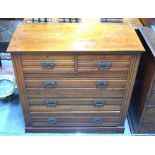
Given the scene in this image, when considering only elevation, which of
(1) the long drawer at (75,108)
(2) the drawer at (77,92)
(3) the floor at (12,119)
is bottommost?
(3) the floor at (12,119)

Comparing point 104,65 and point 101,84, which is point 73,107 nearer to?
point 101,84

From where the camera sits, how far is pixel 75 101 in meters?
1.66

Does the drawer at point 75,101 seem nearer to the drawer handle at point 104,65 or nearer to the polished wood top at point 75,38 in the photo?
the drawer handle at point 104,65

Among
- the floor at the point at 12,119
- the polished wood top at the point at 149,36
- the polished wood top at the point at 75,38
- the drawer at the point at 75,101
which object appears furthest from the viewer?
the floor at the point at 12,119

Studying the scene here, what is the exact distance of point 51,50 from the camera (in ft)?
4.42

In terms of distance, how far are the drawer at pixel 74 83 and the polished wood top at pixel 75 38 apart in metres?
0.25

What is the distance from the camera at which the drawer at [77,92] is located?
158 centimetres

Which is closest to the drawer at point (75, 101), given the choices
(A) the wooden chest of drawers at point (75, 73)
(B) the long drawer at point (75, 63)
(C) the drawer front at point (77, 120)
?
(A) the wooden chest of drawers at point (75, 73)

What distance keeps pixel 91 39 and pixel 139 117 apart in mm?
765

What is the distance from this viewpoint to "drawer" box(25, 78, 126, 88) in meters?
1.52

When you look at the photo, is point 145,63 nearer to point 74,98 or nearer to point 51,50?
point 74,98

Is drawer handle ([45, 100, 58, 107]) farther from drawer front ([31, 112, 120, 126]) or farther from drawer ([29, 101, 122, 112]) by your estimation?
drawer front ([31, 112, 120, 126])

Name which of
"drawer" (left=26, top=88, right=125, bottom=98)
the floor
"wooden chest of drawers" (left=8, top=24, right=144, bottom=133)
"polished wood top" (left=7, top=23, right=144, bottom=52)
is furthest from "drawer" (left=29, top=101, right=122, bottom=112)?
"polished wood top" (left=7, top=23, right=144, bottom=52)
